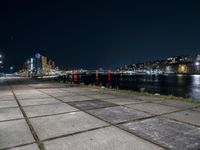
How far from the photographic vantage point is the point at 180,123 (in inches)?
248

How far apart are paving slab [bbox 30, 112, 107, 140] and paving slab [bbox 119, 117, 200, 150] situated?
3.85 ft

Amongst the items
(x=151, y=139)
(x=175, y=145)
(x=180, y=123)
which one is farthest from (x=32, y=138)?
(x=180, y=123)

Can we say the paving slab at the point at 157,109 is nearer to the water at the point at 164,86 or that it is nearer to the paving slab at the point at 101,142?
the paving slab at the point at 101,142

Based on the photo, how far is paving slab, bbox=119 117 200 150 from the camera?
4586 millimetres

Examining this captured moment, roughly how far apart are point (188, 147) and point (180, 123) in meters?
2.00

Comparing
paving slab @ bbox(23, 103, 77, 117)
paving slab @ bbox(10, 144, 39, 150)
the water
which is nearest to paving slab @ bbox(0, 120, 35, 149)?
paving slab @ bbox(10, 144, 39, 150)

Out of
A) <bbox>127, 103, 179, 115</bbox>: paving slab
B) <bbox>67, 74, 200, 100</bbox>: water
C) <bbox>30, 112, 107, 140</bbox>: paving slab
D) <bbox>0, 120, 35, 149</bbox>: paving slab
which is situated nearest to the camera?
<bbox>0, 120, 35, 149</bbox>: paving slab

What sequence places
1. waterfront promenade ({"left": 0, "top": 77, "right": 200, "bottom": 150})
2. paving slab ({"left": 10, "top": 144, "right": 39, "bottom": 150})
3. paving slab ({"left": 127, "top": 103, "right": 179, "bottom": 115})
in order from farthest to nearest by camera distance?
paving slab ({"left": 127, "top": 103, "right": 179, "bottom": 115}) → waterfront promenade ({"left": 0, "top": 77, "right": 200, "bottom": 150}) → paving slab ({"left": 10, "top": 144, "right": 39, "bottom": 150})

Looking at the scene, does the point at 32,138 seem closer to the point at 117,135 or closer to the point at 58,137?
the point at 58,137

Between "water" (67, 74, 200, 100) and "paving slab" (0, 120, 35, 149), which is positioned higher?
"paving slab" (0, 120, 35, 149)

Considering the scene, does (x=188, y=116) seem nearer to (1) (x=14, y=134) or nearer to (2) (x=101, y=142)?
(2) (x=101, y=142)

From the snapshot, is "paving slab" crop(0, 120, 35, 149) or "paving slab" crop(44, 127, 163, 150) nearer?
"paving slab" crop(44, 127, 163, 150)

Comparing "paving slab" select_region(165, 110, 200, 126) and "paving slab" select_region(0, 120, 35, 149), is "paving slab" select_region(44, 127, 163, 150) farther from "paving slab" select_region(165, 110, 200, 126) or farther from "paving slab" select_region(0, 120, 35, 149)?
"paving slab" select_region(165, 110, 200, 126)

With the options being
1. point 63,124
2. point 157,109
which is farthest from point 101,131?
point 157,109
